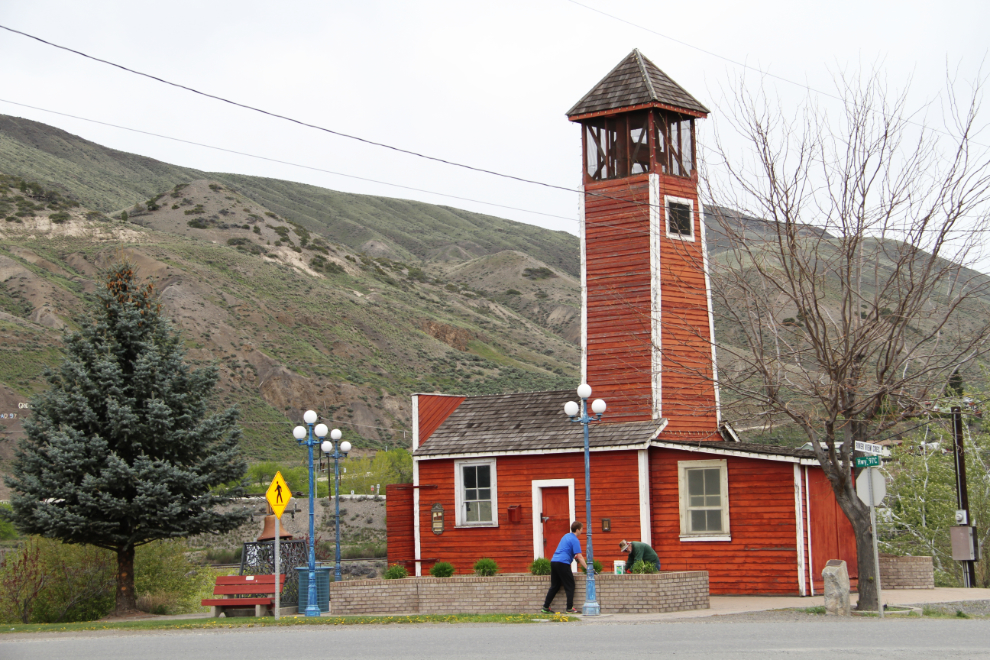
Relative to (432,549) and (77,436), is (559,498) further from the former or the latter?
(77,436)

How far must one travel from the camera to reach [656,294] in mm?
24734

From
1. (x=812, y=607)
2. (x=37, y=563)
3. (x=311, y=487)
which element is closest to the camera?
(x=812, y=607)

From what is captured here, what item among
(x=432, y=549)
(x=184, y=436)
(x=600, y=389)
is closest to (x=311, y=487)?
(x=184, y=436)

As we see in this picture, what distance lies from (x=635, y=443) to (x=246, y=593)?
8504mm

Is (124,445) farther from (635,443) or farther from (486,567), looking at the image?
(635,443)

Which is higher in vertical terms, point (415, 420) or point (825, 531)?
point (415, 420)

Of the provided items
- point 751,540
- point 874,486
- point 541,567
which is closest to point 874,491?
point 874,486

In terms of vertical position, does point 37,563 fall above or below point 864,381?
below

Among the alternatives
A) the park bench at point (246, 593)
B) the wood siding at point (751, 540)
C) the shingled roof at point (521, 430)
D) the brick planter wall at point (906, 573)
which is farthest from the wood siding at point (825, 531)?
the park bench at point (246, 593)

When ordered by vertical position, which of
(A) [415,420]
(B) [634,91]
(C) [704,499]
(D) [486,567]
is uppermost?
(B) [634,91]

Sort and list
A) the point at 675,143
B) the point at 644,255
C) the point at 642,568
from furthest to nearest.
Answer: the point at 675,143 < the point at 644,255 < the point at 642,568

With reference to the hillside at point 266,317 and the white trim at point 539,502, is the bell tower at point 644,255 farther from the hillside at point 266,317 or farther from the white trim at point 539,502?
the hillside at point 266,317

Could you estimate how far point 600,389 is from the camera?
83.1ft

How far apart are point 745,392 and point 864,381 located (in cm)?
199
